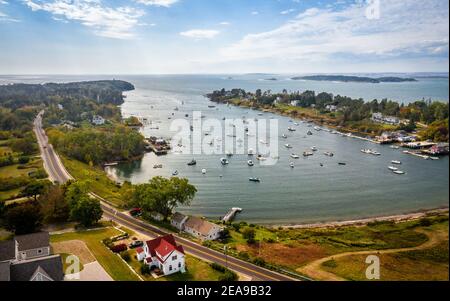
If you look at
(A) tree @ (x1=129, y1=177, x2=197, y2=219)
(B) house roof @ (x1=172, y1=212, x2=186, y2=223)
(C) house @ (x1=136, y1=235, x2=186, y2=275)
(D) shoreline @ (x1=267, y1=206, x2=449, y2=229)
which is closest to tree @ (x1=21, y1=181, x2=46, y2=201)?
(A) tree @ (x1=129, y1=177, x2=197, y2=219)

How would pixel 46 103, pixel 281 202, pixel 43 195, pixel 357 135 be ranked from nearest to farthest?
pixel 43 195
pixel 281 202
pixel 357 135
pixel 46 103

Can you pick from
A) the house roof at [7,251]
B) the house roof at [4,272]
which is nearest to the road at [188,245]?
the house roof at [7,251]

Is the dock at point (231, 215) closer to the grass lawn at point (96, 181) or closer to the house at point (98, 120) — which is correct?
the grass lawn at point (96, 181)

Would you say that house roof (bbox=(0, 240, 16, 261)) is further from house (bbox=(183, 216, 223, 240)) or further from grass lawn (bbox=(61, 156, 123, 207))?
house (bbox=(183, 216, 223, 240))

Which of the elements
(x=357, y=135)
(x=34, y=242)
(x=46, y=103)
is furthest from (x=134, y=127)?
(x=34, y=242)

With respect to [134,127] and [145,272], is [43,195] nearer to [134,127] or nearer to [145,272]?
[145,272]
